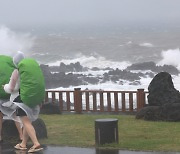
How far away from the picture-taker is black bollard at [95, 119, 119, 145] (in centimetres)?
905

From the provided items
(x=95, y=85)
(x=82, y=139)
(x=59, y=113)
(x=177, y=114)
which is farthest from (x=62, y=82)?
(x=82, y=139)

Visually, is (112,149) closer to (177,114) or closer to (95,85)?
(177,114)

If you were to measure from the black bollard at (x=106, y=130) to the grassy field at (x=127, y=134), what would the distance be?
0.11m

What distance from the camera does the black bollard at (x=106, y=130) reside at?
9047mm

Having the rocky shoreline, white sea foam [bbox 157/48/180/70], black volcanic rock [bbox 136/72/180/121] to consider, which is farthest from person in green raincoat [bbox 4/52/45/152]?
white sea foam [bbox 157/48/180/70]

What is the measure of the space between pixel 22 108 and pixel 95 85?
26.1m

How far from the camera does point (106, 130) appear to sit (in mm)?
9102

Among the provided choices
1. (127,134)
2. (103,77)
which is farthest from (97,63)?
(127,134)

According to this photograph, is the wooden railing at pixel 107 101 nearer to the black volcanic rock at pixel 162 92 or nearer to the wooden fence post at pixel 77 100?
the wooden fence post at pixel 77 100

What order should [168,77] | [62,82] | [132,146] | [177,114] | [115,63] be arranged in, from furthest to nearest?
[115,63]
[62,82]
[168,77]
[177,114]
[132,146]

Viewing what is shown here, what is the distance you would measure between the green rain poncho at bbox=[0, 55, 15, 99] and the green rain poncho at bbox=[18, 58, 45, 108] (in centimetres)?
75

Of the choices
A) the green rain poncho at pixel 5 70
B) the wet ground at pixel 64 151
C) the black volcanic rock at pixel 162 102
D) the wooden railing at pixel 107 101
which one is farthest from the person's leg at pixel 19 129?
the wooden railing at pixel 107 101

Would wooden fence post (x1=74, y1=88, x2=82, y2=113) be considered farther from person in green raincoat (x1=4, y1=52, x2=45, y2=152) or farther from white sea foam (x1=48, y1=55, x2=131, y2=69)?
white sea foam (x1=48, y1=55, x2=131, y2=69)

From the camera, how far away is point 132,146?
361 inches
